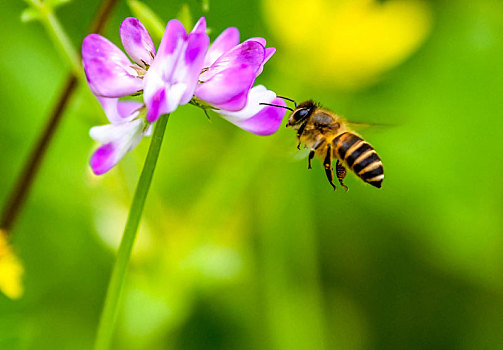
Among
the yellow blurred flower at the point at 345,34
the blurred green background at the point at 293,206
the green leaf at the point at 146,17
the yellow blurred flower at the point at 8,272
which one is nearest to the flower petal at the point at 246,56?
the green leaf at the point at 146,17

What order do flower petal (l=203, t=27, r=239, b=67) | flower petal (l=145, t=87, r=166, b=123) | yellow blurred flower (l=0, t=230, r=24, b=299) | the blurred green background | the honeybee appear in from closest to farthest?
flower petal (l=145, t=87, r=166, b=123) → flower petal (l=203, t=27, r=239, b=67) → yellow blurred flower (l=0, t=230, r=24, b=299) → the honeybee → the blurred green background

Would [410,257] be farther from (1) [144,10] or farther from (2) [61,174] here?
(1) [144,10]

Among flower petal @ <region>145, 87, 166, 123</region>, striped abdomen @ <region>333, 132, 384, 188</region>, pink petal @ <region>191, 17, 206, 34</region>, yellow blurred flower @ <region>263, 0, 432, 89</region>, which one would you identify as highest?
yellow blurred flower @ <region>263, 0, 432, 89</region>

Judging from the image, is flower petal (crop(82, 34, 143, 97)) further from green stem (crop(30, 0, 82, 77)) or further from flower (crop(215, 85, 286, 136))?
green stem (crop(30, 0, 82, 77))

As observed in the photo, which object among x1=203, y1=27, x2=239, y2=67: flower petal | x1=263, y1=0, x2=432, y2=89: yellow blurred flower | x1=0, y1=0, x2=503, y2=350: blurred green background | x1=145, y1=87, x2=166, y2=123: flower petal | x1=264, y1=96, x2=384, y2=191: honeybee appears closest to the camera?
x1=145, y1=87, x2=166, y2=123: flower petal

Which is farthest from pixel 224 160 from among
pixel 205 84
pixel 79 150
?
pixel 205 84

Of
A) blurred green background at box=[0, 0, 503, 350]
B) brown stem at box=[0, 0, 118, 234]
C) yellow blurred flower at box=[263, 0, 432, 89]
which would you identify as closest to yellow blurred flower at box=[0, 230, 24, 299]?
brown stem at box=[0, 0, 118, 234]
